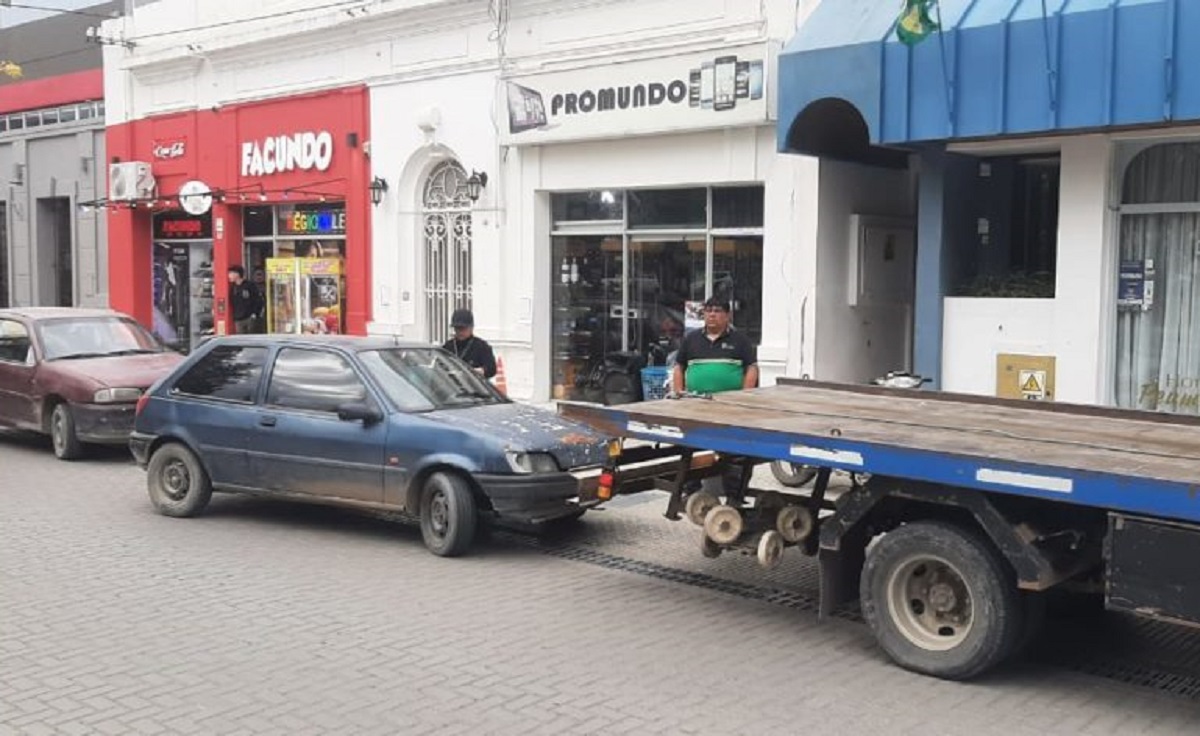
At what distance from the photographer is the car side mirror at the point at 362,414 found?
8406 millimetres

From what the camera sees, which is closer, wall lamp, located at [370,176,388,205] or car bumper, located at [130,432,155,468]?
car bumper, located at [130,432,155,468]

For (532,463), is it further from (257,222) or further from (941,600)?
(257,222)

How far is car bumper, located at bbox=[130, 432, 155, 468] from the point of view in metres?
9.61

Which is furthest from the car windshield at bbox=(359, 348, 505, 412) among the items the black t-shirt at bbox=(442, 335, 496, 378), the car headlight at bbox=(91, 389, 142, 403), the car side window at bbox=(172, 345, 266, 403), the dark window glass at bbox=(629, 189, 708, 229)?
the dark window glass at bbox=(629, 189, 708, 229)

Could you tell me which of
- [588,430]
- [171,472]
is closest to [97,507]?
[171,472]

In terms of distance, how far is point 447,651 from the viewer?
19.7 ft

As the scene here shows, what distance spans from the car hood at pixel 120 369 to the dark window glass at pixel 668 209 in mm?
5782

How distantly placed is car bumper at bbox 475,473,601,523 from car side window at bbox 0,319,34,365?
7314mm

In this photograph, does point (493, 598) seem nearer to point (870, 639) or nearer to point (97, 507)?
point (870, 639)

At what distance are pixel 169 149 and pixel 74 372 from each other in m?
10.2

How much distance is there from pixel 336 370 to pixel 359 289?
9.48 m

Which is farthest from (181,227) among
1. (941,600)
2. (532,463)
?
(941,600)

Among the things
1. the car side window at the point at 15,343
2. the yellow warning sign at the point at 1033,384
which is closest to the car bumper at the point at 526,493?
the yellow warning sign at the point at 1033,384

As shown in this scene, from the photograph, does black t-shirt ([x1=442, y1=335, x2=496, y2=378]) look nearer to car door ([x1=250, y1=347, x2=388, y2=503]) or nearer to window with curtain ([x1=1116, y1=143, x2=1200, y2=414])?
car door ([x1=250, y1=347, x2=388, y2=503])
